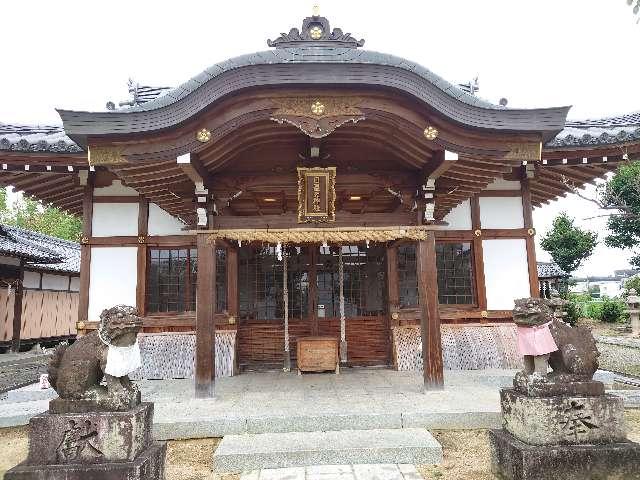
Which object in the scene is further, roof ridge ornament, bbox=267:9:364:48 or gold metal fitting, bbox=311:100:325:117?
roof ridge ornament, bbox=267:9:364:48

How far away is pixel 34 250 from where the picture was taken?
17312 millimetres

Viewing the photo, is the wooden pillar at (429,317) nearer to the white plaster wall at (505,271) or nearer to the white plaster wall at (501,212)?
the white plaster wall at (505,271)

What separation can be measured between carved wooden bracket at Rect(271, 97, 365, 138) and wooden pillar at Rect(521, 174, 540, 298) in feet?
17.8

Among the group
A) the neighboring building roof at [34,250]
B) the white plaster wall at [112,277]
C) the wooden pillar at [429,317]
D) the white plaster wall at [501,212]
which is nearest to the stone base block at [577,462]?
the wooden pillar at [429,317]

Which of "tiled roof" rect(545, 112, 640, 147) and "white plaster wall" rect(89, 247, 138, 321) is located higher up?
"tiled roof" rect(545, 112, 640, 147)

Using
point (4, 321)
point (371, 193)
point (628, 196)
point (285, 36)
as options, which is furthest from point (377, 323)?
point (628, 196)

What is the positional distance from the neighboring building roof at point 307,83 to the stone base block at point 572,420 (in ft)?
12.7

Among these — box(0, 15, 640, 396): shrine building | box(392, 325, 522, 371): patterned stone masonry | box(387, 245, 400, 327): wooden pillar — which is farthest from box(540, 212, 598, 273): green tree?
box(387, 245, 400, 327): wooden pillar

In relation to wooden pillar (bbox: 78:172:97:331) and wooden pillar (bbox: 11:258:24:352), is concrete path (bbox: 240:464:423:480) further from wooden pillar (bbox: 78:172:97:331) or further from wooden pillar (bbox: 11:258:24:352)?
wooden pillar (bbox: 11:258:24:352)

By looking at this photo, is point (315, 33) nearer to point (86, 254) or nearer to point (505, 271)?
point (505, 271)

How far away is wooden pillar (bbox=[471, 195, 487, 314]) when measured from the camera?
9375mm

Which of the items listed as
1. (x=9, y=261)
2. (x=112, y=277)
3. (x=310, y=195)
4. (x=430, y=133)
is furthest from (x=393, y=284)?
(x=9, y=261)

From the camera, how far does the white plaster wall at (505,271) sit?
9445 mm

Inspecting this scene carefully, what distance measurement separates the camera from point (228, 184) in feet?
24.2
